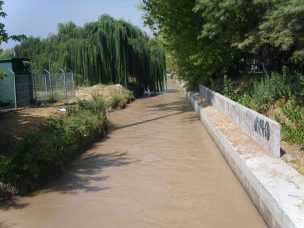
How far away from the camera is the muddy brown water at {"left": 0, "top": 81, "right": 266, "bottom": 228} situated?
7672 mm

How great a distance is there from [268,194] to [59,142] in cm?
622

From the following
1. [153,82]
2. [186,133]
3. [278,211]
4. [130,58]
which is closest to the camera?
[278,211]

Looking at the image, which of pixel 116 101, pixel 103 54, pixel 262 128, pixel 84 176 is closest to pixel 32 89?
pixel 116 101

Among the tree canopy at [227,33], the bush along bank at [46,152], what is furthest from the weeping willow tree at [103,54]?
the bush along bank at [46,152]

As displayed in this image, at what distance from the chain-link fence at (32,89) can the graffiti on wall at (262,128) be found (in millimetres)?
9741

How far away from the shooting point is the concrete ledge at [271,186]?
5.89m

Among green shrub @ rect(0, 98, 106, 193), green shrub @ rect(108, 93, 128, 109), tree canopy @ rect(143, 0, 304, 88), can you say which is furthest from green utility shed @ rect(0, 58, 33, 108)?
green shrub @ rect(108, 93, 128, 109)

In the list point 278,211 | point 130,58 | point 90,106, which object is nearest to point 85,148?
point 90,106

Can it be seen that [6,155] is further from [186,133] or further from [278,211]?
[186,133]

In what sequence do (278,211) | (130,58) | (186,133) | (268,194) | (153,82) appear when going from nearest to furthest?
(278,211)
(268,194)
(186,133)
(130,58)
(153,82)

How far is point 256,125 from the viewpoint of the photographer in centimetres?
1032

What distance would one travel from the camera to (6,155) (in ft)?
33.1

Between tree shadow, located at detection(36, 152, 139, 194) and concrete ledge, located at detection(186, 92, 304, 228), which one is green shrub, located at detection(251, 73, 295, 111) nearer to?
concrete ledge, located at detection(186, 92, 304, 228)

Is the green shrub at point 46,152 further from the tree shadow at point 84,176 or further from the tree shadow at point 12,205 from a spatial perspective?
the tree shadow at point 12,205
